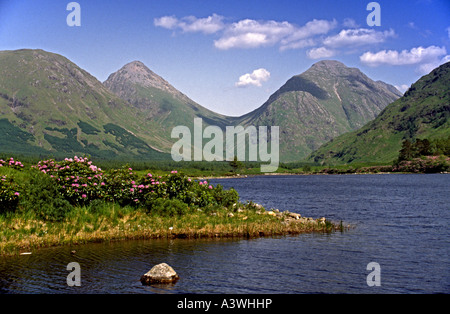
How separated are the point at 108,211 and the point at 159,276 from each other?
17.5m

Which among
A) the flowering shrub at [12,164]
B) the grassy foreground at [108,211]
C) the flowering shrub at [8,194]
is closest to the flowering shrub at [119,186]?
the grassy foreground at [108,211]

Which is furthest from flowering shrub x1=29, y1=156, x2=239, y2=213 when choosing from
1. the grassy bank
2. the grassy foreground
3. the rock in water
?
the rock in water

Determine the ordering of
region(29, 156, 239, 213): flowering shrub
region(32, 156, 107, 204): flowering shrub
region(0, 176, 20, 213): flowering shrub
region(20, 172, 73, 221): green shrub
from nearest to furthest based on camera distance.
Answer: region(0, 176, 20, 213): flowering shrub, region(20, 172, 73, 221): green shrub, region(32, 156, 107, 204): flowering shrub, region(29, 156, 239, 213): flowering shrub

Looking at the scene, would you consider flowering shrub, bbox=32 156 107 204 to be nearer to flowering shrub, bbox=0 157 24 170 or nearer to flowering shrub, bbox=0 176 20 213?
flowering shrub, bbox=0 176 20 213

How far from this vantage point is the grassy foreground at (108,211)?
Answer: 3331 cm

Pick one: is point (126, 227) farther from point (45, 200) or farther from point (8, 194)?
point (8, 194)

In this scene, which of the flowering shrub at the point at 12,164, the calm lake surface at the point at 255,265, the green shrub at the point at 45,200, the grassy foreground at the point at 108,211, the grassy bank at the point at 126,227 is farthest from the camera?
the flowering shrub at the point at 12,164

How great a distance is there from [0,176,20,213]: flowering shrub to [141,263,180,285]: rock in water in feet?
62.8

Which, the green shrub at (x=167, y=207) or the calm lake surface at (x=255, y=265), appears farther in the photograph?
the green shrub at (x=167, y=207)

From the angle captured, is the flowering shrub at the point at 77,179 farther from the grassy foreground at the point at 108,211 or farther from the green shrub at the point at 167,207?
the green shrub at the point at 167,207

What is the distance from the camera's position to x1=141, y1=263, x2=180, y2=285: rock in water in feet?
73.6
